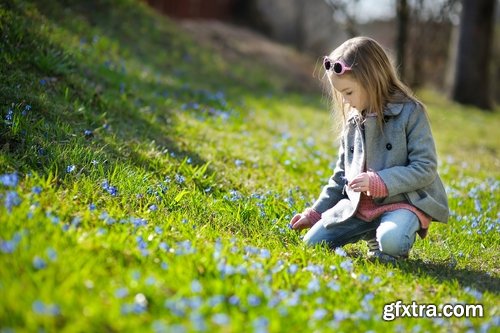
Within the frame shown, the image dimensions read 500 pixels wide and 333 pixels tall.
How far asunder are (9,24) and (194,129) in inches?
85.3

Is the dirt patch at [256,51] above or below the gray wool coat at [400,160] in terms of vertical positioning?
below

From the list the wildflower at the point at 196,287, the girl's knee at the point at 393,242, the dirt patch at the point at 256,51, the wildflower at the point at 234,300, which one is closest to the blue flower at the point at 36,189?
the wildflower at the point at 196,287

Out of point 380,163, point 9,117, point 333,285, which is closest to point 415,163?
point 380,163

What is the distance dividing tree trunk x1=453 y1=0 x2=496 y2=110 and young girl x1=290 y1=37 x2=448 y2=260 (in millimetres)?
13335

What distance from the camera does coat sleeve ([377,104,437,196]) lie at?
3.46 meters

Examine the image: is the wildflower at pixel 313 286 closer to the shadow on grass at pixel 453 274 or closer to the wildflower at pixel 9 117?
the shadow on grass at pixel 453 274

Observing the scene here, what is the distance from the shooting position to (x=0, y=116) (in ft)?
12.8

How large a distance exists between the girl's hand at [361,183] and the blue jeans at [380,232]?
25cm

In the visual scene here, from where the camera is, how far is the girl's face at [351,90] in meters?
3.54

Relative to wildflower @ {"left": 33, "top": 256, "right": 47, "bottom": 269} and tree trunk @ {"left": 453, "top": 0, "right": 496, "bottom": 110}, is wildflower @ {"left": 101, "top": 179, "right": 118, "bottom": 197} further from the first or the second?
tree trunk @ {"left": 453, "top": 0, "right": 496, "bottom": 110}

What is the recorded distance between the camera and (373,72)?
3551 millimetres

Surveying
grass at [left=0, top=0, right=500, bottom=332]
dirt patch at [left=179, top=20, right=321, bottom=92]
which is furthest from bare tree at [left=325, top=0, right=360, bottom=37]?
grass at [left=0, top=0, right=500, bottom=332]

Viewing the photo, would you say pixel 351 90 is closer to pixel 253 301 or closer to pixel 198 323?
pixel 253 301

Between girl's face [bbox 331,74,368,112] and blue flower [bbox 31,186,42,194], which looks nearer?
blue flower [bbox 31,186,42,194]
